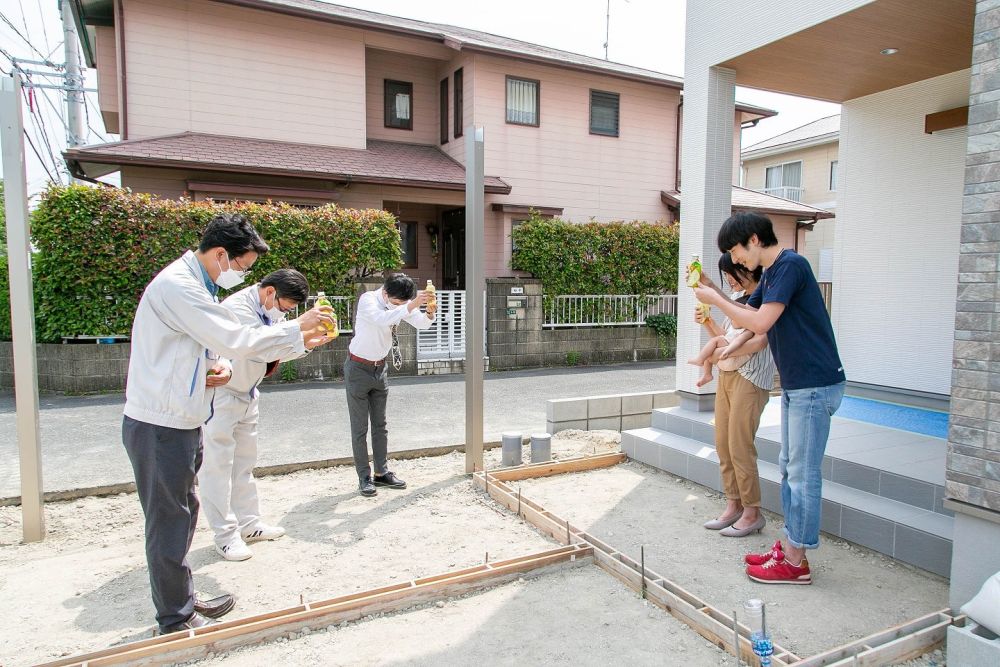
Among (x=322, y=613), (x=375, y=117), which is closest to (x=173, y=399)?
(x=322, y=613)

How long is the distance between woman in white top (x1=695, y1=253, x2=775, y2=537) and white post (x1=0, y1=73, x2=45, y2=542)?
4201mm

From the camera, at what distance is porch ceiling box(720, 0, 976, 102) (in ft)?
14.0

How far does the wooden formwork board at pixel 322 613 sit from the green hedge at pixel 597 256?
27.6 feet

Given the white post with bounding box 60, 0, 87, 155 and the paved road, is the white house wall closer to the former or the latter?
the paved road

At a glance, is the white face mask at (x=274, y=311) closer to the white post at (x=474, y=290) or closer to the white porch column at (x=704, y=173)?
the white post at (x=474, y=290)

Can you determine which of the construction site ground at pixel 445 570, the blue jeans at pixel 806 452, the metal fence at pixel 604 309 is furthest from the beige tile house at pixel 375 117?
the blue jeans at pixel 806 452

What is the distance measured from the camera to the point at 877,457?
410cm

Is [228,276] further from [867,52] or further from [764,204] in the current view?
[764,204]

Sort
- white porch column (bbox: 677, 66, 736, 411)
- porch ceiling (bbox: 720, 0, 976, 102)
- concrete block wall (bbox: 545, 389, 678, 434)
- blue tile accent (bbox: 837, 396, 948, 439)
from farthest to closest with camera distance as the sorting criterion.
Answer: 1. concrete block wall (bbox: 545, 389, 678, 434)
2. white porch column (bbox: 677, 66, 736, 411)
3. blue tile accent (bbox: 837, 396, 948, 439)
4. porch ceiling (bbox: 720, 0, 976, 102)

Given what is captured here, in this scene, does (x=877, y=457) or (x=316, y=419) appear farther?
(x=316, y=419)

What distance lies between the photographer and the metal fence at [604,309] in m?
11.6

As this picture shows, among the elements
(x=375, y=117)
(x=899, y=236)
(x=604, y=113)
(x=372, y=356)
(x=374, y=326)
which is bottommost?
(x=372, y=356)

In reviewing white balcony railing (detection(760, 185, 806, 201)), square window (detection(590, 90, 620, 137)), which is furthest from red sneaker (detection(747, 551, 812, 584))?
white balcony railing (detection(760, 185, 806, 201))

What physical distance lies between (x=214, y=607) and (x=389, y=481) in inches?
78.7
